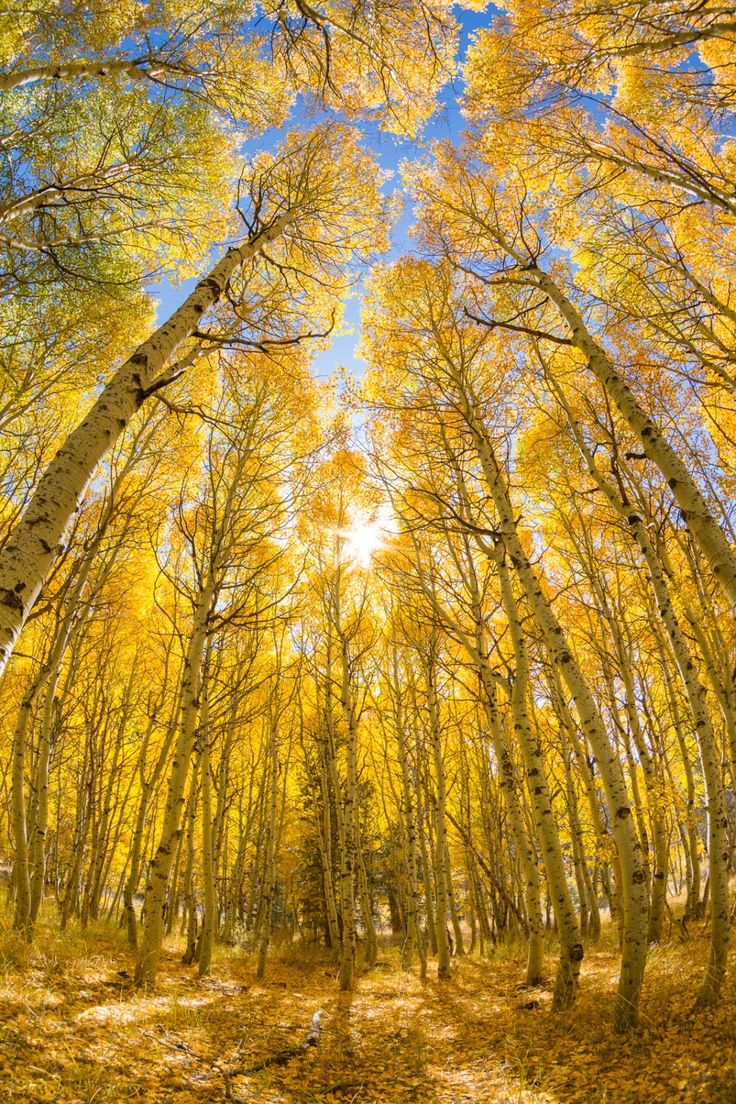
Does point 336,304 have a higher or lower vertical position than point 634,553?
higher

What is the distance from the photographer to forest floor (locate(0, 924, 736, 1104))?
275 centimetres

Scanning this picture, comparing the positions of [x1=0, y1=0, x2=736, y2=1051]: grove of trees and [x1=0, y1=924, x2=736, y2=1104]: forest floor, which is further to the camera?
[x1=0, y1=0, x2=736, y2=1051]: grove of trees

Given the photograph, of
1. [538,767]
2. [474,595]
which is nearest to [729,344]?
[474,595]

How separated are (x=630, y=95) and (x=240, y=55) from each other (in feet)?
16.6

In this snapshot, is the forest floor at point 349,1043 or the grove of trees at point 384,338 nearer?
the forest floor at point 349,1043

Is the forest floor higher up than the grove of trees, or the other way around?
the grove of trees

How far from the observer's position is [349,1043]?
4.46 meters

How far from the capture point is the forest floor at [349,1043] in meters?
2.75

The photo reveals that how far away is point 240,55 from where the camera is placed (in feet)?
19.9

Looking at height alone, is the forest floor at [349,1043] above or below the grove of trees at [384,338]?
below

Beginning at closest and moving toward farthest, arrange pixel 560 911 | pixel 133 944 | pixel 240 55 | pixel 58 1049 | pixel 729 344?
pixel 58 1049 < pixel 560 911 < pixel 240 55 < pixel 729 344 < pixel 133 944

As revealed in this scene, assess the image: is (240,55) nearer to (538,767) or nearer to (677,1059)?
(538,767)

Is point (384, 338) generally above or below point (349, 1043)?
above

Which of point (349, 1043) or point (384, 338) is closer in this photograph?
point (349, 1043)
